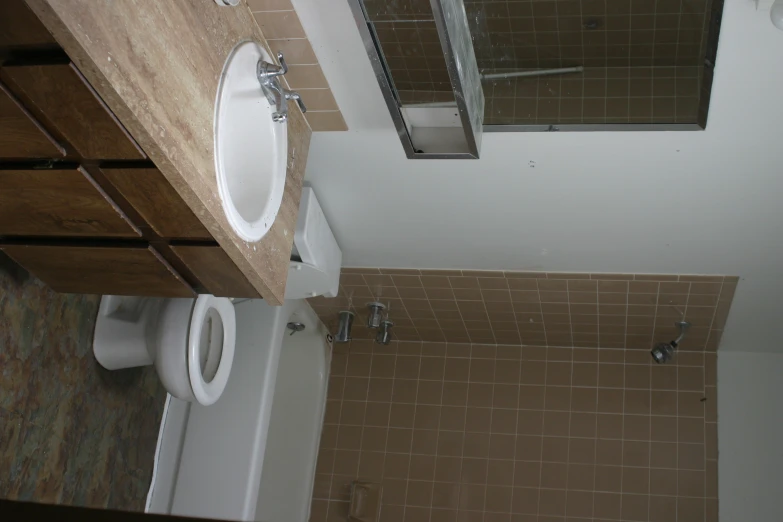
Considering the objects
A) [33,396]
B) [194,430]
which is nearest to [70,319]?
[33,396]

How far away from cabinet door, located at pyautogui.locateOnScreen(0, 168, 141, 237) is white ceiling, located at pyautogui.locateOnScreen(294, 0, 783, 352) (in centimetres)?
75

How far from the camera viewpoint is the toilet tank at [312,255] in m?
2.96

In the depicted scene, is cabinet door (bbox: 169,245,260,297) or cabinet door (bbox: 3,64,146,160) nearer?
cabinet door (bbox: 3,64,146,160)

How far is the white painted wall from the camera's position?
12.2ft

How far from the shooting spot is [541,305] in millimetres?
3738

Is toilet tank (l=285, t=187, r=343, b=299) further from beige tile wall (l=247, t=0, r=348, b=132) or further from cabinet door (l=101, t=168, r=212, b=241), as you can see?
cabinet door (l=101, t=168, r=212, b=241)

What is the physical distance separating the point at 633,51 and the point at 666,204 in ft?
2.68

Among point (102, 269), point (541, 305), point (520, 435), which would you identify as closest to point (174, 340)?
point (102, 269)

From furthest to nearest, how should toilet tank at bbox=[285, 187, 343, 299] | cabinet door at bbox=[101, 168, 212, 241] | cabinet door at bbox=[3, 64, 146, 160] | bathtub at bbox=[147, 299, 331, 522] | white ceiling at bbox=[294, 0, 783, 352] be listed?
bathtub at bbox=[147, 299, 331, 522]
toilet tank at bbox=[285, 187, 343, 299]
white ceiling at bbox=[294, 0, 783, 352]
cabinet door at bbox=[101, 168, 212, 241]
cabinet door at bbox=[3, 64, 146, 160]

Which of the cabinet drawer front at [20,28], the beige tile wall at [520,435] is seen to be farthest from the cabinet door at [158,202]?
the beige tile wall at [520,435]

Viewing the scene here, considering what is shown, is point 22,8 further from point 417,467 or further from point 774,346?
point 774,346

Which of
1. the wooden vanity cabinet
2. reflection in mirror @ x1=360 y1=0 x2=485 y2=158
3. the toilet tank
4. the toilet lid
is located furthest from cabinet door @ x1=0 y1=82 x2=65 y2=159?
the toilet tank

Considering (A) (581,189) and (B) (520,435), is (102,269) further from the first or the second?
(B) (520,435)

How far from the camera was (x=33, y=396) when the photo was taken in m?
2.60
